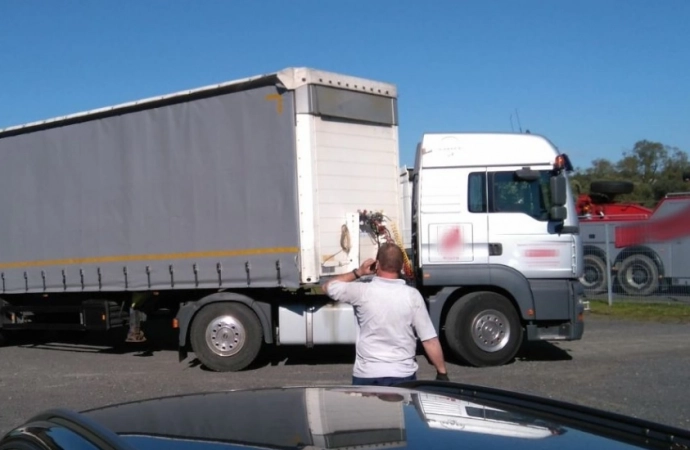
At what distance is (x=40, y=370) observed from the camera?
1228 centimetres

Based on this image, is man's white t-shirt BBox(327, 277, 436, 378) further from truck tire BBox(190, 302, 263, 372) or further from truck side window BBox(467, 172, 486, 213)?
truck tire BBox(190, 302, 263, 372)

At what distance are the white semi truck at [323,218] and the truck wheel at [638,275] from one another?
898 centimetres

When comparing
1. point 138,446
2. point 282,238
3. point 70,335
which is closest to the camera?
point 138,446

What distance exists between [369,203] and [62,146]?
4.97 m

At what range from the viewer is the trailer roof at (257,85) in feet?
35.8

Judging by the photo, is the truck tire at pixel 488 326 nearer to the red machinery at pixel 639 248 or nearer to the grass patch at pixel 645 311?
the grass patch at pixel 645 311

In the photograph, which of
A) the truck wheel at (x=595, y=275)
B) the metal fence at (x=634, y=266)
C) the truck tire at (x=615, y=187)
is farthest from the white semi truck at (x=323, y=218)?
the truck wheel at (x=595, y=275)

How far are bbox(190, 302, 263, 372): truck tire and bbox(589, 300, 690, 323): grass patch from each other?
9.23 metres

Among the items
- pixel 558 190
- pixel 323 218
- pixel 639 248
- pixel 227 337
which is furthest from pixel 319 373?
pixel 639 248

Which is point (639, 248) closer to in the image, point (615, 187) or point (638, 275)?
point (638, 275)

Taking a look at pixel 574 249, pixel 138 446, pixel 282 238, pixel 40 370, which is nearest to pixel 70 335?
pixel 40 370

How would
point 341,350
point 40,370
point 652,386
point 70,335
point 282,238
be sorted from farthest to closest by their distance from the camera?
point 70,335 < point 341,350 < point 40,370 < point 282,238 < point 652,386

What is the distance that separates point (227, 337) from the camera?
1148 cm

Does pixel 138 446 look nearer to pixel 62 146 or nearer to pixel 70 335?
pixel 62 146
